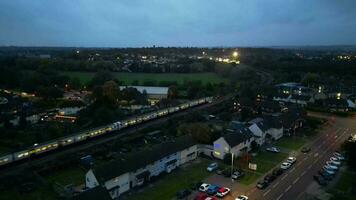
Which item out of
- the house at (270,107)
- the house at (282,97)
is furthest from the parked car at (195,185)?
the house at (282,97)

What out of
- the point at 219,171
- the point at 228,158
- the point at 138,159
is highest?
the point at 138,159

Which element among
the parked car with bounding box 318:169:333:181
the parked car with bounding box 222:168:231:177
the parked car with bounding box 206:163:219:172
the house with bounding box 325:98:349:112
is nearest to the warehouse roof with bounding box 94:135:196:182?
the parked car with bounding box 206:163:219:172

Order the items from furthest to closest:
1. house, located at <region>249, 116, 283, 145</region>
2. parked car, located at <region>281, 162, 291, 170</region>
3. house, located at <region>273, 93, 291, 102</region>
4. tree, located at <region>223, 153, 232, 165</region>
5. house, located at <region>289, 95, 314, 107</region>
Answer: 1. house, located at <region>273, 93, 291, 102</region>
2. house, located at <region>289, 95, 314, 107</region>
3. house, located at <region>249, 116, 283, 145</region>
4. tree, located at <region>223, 153, 232, 165</region>
5. parked car, located at <region>281, 162, 291, 170</region>

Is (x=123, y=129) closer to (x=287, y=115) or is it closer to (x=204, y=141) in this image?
(x=204, y=141)

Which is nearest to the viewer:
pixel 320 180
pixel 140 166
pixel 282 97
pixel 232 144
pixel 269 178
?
pixel 140 166

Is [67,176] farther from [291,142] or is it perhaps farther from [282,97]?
[282,97]

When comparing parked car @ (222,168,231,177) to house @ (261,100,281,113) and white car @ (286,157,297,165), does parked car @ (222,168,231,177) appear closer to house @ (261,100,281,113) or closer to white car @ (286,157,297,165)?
white car @ (286,157,297,165)

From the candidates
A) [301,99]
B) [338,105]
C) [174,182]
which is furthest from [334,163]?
[301,99]
